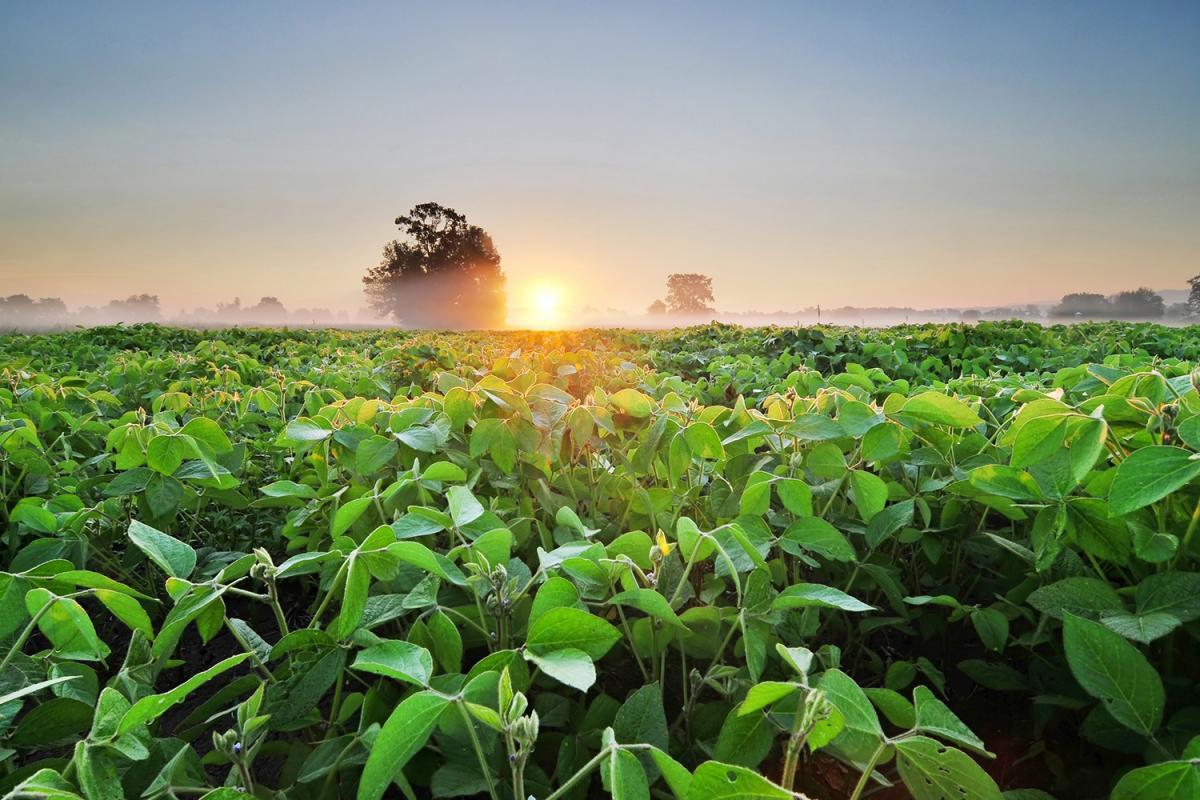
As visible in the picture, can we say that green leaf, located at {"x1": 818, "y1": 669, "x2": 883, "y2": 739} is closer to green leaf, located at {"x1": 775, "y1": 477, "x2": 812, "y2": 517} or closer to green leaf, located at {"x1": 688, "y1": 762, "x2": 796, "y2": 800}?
green leaf, located at {"x1": 688, "y1": 762, "x2": 796, "y2": 800}

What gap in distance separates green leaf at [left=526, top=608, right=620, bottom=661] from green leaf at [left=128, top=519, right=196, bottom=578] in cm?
62

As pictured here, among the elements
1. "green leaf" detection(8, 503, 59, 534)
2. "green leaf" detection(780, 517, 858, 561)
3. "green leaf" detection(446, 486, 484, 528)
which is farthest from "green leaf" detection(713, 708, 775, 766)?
"green leaf" detection(8, 503, 59, 534)

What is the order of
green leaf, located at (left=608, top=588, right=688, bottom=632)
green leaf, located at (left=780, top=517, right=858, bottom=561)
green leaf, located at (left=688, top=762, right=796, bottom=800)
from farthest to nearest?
green leaf, located at (left=780, top=517, right=858, bottom=561) → green leaf, located at (left=608, top=588, right=688, bottom=632) → green leaf, located at (left=688, top=762, right=796, bottom=800)

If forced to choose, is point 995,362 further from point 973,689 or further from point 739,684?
point 739,684

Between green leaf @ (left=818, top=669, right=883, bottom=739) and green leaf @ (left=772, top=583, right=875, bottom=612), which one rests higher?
green leaf @ (left=772, top=583, right=875, bottom=612)

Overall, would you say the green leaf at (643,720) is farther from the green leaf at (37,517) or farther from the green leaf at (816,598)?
the green leaf at (37,517)

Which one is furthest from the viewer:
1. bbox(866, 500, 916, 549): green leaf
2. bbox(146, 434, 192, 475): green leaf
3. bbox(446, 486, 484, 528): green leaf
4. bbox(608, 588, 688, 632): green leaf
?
bbox(146, 434, 192, 475): green leaf

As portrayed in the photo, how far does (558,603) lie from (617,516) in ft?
2.88

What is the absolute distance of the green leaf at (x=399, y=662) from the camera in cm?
79

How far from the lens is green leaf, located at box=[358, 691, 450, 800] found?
2.34ft

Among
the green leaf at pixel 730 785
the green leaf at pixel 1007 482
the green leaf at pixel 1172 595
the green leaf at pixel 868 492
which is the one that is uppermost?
the green leaf at pixel 1007 482

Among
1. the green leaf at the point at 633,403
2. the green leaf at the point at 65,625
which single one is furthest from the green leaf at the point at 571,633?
the green leaf at the point at 633,403

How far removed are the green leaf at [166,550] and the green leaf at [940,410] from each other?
1.41 m

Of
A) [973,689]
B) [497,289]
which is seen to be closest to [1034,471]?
[973,689]
